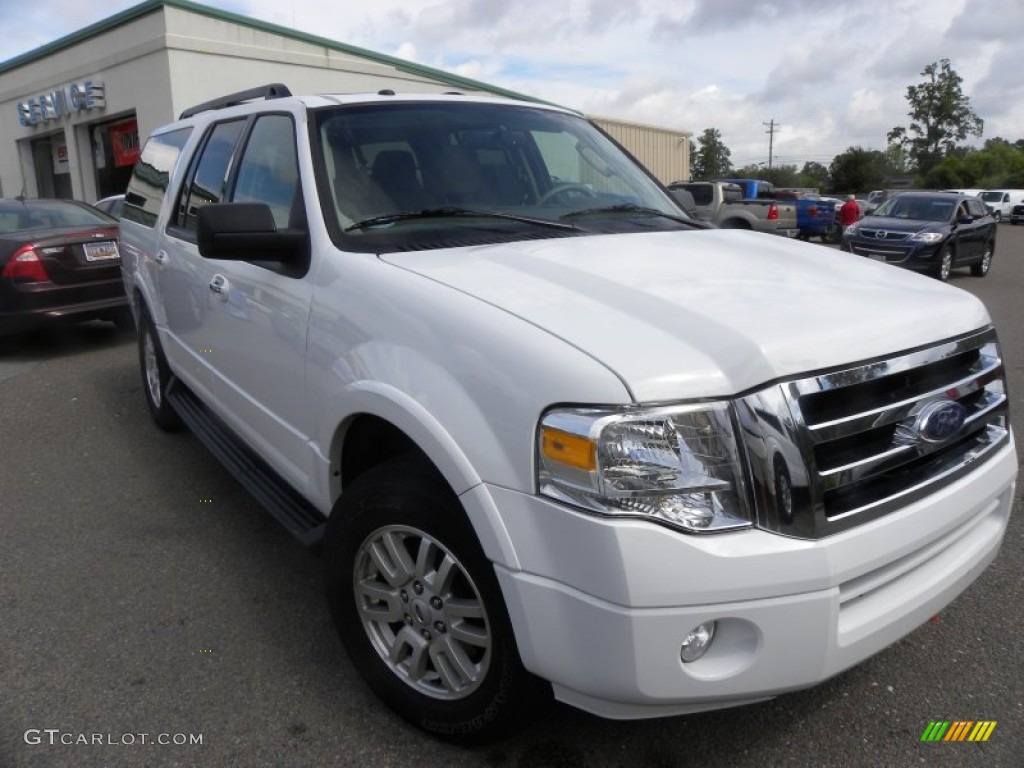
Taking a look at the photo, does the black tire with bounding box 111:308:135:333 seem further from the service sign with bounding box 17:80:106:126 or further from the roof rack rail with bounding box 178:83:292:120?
the service sign with bounding box 17:80:106:126

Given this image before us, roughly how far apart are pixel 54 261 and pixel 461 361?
7145 millimetres

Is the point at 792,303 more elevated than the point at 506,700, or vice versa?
the point at 792,303

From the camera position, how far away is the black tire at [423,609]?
209 cm

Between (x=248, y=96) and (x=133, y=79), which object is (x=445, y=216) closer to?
(x=248, y=96)

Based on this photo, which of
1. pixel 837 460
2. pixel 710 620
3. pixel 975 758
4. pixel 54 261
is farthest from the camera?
pixel 54 261

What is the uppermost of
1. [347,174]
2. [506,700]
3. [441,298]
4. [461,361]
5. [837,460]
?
[347,174]

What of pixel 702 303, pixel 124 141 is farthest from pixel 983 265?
pixel 124 141

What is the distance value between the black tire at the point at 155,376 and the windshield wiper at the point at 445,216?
2542 mm

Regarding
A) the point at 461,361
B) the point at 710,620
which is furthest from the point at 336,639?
the point at 710,620

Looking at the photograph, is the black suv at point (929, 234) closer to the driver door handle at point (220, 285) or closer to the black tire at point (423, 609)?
the driver door handle at point (220, 285)

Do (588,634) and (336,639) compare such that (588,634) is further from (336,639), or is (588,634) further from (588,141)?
(588,141)

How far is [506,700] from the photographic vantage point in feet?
6.91

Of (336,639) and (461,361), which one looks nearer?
(461,361)

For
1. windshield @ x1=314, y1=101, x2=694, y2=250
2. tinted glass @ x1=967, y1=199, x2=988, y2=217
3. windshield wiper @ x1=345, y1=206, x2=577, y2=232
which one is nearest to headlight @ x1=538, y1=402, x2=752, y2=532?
windshield @ x1=314, y1=101, x2=694, y2=250
